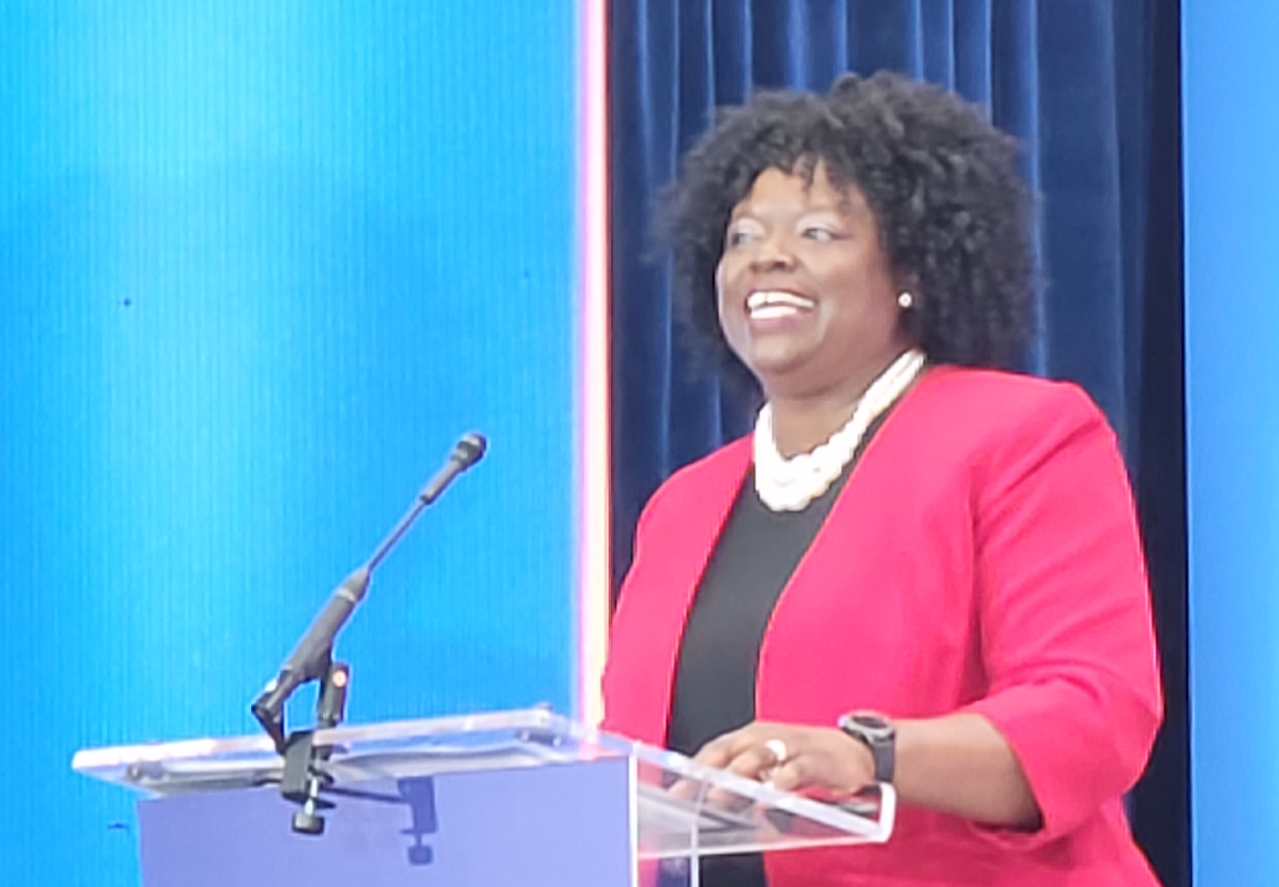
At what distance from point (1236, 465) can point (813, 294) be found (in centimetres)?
120

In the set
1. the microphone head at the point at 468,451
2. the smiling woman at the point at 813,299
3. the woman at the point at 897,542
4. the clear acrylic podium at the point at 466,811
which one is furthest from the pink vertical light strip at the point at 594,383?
the clear acrylic podium at the point at 466,811

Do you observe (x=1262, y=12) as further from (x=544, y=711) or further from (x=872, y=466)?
(x=544, y=711)

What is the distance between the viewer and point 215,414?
2744 millimetres

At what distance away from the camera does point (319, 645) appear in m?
1.33

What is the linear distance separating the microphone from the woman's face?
48 centimetres

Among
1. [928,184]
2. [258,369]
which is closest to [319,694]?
[928,184]

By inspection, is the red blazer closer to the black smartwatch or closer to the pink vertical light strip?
the black smartwatch

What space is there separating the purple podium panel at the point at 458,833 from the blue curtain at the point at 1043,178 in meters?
1.54

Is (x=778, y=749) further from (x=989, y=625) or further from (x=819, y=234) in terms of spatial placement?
(x=819, y=234)

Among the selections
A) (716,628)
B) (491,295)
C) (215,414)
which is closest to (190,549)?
(215,414)

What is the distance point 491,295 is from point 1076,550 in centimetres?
140

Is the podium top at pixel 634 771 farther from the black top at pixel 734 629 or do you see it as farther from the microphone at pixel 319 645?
the black top at pixel 734 629

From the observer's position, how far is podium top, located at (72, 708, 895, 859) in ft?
3.91

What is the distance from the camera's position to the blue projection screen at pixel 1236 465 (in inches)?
110
